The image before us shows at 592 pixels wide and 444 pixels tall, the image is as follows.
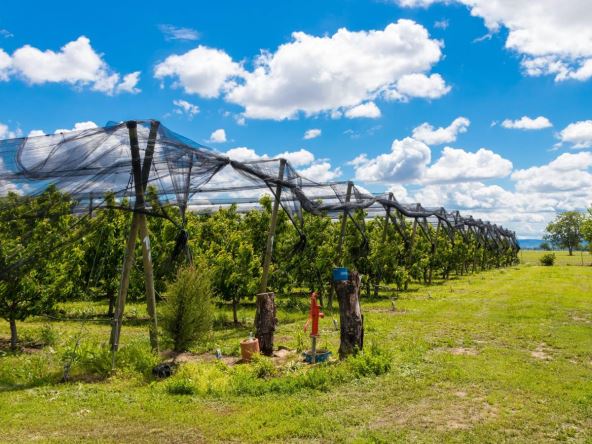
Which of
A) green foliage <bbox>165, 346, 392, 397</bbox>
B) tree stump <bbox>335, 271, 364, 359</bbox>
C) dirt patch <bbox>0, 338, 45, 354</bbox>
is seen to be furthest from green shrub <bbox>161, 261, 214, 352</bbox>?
dirt patch <bbox>0, 338, 45, 354</bbox>

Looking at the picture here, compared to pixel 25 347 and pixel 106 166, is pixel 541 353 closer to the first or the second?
pixel 106 166

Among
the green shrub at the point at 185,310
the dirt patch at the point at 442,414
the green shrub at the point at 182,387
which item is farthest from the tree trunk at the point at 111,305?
the dirt patch at the point at 442,414

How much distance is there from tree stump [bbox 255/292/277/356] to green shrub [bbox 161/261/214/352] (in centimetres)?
154

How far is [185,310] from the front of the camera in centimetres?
1045

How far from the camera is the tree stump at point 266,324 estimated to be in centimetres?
1154

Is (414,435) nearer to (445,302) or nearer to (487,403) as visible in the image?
(487,403)

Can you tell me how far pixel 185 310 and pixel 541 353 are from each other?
28.3ft

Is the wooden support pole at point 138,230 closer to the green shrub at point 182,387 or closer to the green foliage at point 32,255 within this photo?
the green foliage at point 32,255

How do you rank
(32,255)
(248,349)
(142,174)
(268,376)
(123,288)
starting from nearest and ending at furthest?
(32,255) → (268,376) → (142,174) → (123,288) → (248,349)

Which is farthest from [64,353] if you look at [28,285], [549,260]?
[549,260]

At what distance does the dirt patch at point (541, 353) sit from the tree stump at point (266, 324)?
632 centimetres

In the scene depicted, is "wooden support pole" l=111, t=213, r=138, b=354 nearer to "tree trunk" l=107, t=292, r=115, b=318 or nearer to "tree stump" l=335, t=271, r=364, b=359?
"tree stump" l=335, t=271, r=364, b=359

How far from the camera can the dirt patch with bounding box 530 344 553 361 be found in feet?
35.2

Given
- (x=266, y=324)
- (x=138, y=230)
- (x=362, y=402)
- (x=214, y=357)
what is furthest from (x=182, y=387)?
(x=138, y=230)
